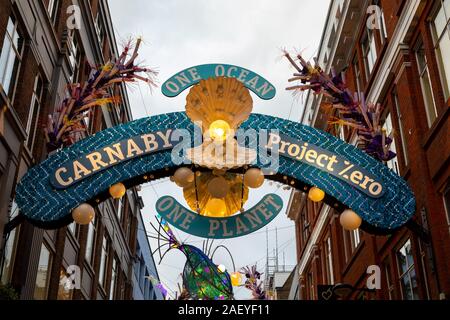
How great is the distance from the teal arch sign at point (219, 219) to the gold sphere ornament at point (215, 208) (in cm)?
23

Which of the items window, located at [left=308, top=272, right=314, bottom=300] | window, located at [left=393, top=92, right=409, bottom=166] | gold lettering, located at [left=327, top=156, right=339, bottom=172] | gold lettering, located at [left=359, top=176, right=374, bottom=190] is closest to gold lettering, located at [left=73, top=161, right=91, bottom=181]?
gold lettering, located at [left=327, top=156, right=339, bottom=172]

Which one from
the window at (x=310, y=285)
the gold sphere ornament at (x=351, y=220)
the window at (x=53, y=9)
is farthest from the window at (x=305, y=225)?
the gold sphere ornament at (x=351, y=220)

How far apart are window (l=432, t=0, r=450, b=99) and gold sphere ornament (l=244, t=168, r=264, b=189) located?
609cm

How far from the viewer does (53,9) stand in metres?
21.1

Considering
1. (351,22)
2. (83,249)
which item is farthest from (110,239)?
(351,22)

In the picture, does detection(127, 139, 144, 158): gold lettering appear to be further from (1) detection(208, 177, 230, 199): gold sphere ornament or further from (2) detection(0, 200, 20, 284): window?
(2) detection(0, 200, 20, 284): window

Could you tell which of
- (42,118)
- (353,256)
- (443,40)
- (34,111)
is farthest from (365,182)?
(353,256)

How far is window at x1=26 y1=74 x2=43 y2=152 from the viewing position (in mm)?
18734

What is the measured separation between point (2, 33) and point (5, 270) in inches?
227

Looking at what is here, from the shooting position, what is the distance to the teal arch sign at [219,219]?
37.9 ft

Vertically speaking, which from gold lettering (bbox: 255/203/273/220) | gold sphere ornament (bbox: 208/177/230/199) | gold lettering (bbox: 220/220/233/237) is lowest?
gold lettering (bbox: 220/220/233/237)

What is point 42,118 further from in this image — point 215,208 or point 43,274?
point 215,208
